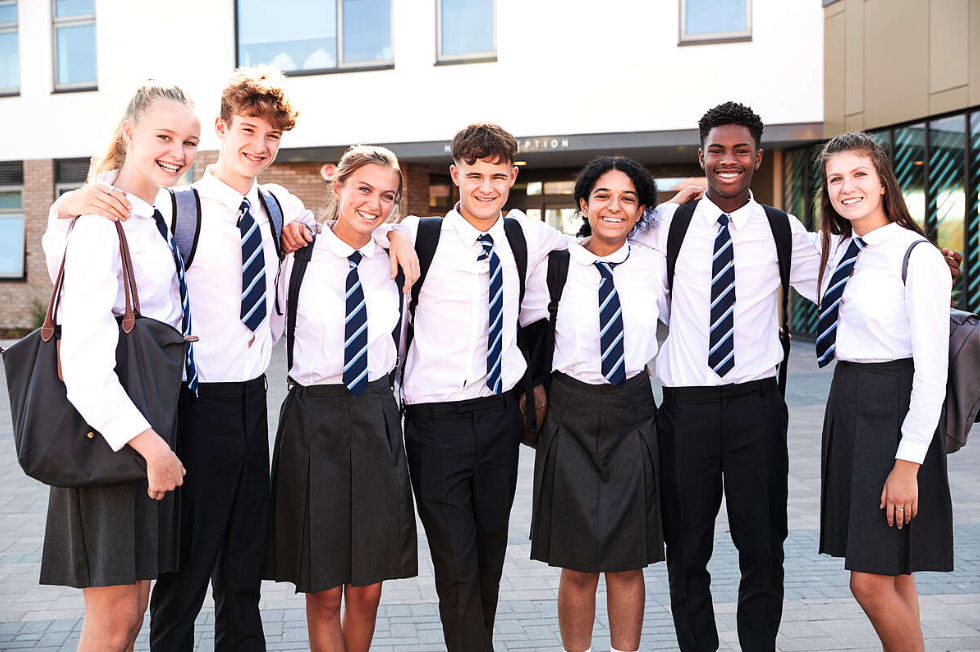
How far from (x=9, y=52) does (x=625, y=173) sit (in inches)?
684

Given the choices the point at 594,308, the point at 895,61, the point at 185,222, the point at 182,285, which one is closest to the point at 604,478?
the point at 594,308

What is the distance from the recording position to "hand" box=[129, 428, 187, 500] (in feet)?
7.98

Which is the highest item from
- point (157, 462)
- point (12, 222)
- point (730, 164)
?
point (12, 222)

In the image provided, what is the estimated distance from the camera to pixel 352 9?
14906 mm

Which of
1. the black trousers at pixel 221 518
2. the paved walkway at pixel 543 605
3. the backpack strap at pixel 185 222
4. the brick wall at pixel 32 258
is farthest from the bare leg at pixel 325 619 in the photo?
the brick wall at pixel 32 258

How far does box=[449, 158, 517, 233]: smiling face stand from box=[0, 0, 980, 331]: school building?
9.45m

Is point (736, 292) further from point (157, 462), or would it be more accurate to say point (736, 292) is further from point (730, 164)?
point (157, 462)

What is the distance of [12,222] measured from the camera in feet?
56.3

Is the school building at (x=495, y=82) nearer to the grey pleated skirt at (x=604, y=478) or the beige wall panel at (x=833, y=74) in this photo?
the beige wall panel at (x=833, y=74)

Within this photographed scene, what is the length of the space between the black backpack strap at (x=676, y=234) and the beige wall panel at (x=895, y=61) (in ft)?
29.9

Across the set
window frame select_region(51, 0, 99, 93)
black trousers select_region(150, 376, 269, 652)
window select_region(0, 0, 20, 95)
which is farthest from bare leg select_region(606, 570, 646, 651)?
window select_region(0, 0, 20, 95)

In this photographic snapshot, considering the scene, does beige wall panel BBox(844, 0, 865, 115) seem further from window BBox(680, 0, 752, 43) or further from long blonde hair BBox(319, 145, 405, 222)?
long blonde hair BBox(319, 145, 405, 222)

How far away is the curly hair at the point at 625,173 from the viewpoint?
→ 3391 mm

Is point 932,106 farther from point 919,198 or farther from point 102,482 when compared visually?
point 102,482
